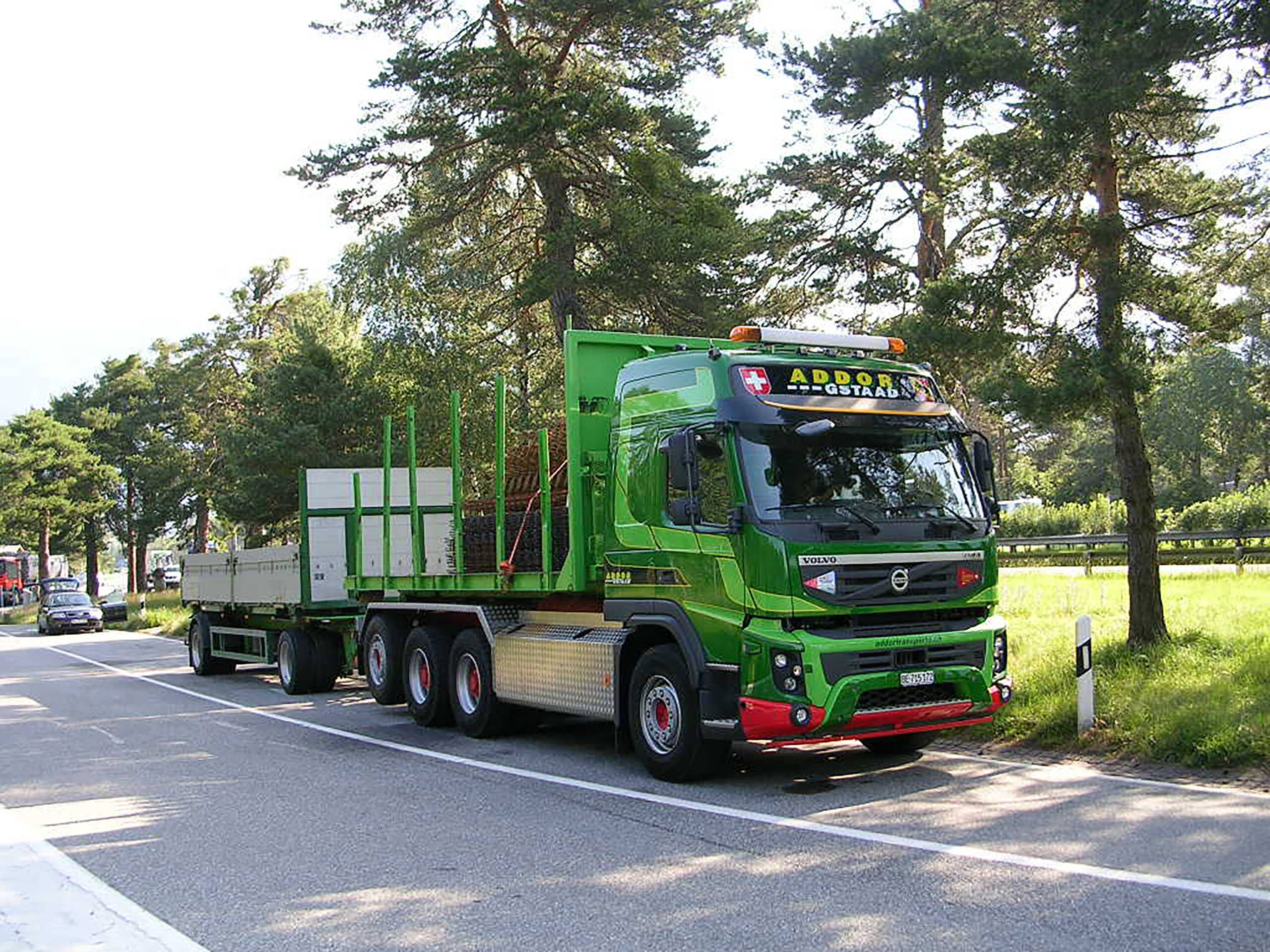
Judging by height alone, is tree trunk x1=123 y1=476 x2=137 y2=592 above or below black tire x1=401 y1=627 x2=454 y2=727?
above

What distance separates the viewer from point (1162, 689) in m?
10.5

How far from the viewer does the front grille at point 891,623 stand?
823 centimetres

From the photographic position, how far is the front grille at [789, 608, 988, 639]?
8234 millimetres

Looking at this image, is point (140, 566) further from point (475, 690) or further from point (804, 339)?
point (804, 339)

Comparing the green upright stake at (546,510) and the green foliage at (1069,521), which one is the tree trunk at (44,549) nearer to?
the green foliage at (1069,521)

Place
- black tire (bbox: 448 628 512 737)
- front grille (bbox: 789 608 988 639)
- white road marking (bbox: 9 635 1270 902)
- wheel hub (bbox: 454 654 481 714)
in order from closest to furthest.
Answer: white road marking (bbox: 9 635 1270 902), front grille (bbox: 789 608 988 639), black tire (bbox: 448 628 512 737), wheel hub (bbox: 454 654 481 714)

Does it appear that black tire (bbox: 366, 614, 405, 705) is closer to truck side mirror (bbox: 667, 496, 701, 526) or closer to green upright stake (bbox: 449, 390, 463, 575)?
green upright stake (bbox: 449, 390, 463, 575)

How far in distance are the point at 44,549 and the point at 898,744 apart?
67954mm

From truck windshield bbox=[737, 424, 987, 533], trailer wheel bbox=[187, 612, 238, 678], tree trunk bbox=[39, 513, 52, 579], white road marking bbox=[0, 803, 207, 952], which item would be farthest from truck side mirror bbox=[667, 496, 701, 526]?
tree trunk bbox=[39, 513, 52, 579]

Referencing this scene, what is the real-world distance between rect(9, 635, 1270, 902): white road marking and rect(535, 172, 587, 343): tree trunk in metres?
10.7

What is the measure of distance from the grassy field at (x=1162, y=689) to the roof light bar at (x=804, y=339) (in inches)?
138

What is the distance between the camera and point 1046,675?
11.5 metres

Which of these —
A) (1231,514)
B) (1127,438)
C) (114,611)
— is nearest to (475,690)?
(1127,438)

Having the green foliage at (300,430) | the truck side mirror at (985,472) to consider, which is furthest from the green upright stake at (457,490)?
the green foliage at (300,430)
